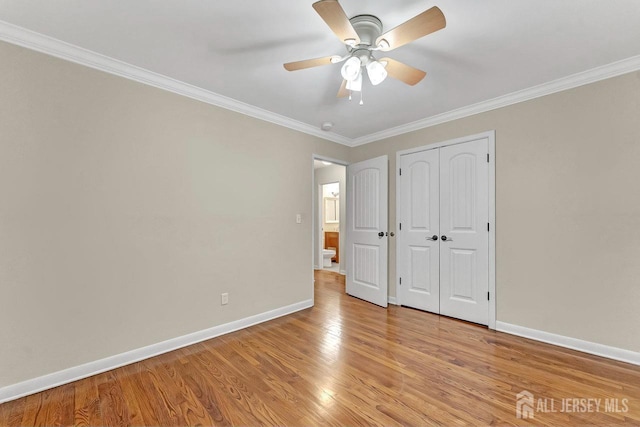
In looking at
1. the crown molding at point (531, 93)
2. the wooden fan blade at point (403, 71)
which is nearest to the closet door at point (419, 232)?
the crown molding at point (531, 93)

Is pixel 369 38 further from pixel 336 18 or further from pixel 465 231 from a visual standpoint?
pixel 465 231

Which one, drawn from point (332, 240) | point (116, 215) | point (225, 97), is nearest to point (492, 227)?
point (225, 97)

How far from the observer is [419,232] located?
3654 millimetres

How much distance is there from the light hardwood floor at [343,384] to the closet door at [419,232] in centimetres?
74

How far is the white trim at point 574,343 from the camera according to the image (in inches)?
90.0

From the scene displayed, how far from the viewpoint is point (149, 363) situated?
232 centimetres

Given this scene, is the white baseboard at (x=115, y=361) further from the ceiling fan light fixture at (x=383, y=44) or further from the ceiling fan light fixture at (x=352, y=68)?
the ceiling fan light fixture at (x=383, y=44)

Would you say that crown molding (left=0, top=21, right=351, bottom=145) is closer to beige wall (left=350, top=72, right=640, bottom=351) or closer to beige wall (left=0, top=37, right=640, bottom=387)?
beige wall (left=0, top=37, right=640, bottom=387)

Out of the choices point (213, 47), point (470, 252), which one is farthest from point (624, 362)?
point (213, 47)

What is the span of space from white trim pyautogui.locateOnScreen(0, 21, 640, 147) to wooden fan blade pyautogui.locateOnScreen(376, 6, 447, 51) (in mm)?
1863

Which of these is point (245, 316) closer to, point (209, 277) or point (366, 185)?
point (209, 277)

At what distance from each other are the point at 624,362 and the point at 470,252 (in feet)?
4.67

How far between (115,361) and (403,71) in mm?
3122

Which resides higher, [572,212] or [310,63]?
[310,63]
